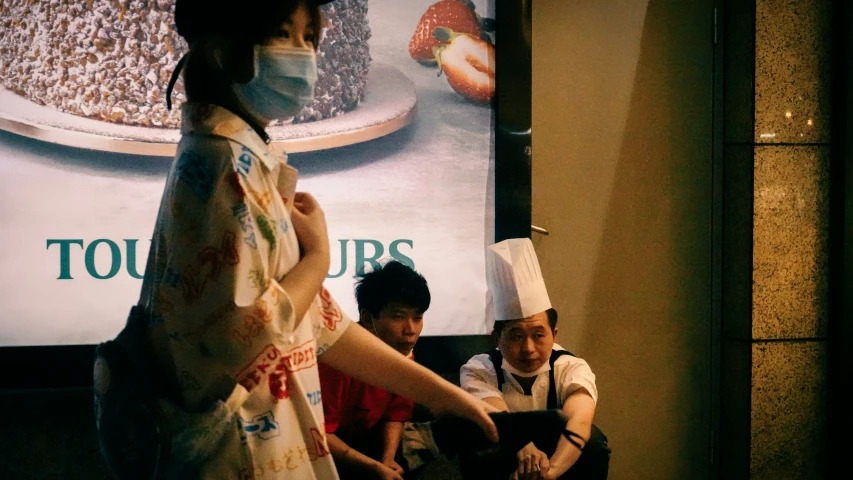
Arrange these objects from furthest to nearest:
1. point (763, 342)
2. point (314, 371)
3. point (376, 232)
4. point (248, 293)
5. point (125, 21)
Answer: point (763, 342) → point (376, 232) → point (125, 21) → point (314, 371) → point (248, 293)

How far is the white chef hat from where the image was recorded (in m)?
2.35

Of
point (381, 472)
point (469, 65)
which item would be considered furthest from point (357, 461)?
point (469, 65)

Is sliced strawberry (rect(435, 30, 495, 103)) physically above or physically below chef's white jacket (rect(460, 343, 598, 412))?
above

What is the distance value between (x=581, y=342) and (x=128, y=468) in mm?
2204

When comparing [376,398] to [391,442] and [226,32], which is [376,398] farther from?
[226,32]

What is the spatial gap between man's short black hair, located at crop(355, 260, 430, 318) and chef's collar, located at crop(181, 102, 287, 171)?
1.25 meters

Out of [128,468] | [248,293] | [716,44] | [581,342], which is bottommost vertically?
[581,342]

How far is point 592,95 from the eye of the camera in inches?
114

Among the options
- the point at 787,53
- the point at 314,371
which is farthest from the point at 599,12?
the point at 314,371

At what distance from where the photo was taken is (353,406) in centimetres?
217

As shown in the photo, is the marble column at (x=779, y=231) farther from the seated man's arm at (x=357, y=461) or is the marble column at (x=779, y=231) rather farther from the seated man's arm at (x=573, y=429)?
the seated man's arm at (x=357, y=461)

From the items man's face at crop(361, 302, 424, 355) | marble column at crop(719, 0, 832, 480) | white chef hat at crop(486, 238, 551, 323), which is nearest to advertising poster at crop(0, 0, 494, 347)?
white chef hat at crop(486, 238, 551, 323)

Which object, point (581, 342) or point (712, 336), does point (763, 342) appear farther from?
point (581, 342)

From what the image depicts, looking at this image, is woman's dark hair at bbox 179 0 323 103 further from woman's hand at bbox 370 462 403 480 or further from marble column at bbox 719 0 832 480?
marble column at bbox 719 0 832 480
